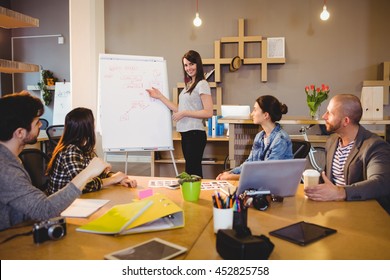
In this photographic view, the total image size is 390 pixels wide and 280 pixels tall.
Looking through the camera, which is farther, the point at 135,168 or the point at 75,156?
the point at 135,168

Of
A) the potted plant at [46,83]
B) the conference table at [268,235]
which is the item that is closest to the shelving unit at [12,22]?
the conference table at [268,235]

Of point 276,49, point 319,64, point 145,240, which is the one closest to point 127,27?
point 276,49

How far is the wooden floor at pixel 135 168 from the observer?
5773 millimetres

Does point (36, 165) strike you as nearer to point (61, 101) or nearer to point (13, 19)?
point (13, 19)

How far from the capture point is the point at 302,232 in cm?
122

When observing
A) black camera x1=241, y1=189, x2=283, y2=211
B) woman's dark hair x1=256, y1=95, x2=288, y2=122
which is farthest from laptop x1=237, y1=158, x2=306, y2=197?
woman's dark hair x1=256, y1=95, x2=288, y2=122

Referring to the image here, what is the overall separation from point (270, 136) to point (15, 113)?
159cm

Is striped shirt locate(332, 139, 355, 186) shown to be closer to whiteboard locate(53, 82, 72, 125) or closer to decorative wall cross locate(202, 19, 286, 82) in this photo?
decorative wall cross locate(202, 19, 286, 82)

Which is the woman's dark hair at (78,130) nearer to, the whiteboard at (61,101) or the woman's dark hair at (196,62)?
the woman's dark hair at (196,62)

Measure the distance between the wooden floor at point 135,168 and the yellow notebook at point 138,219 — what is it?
4.35 m

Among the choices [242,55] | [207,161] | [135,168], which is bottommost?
[135,168]

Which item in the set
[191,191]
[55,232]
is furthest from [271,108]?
[55,232]
